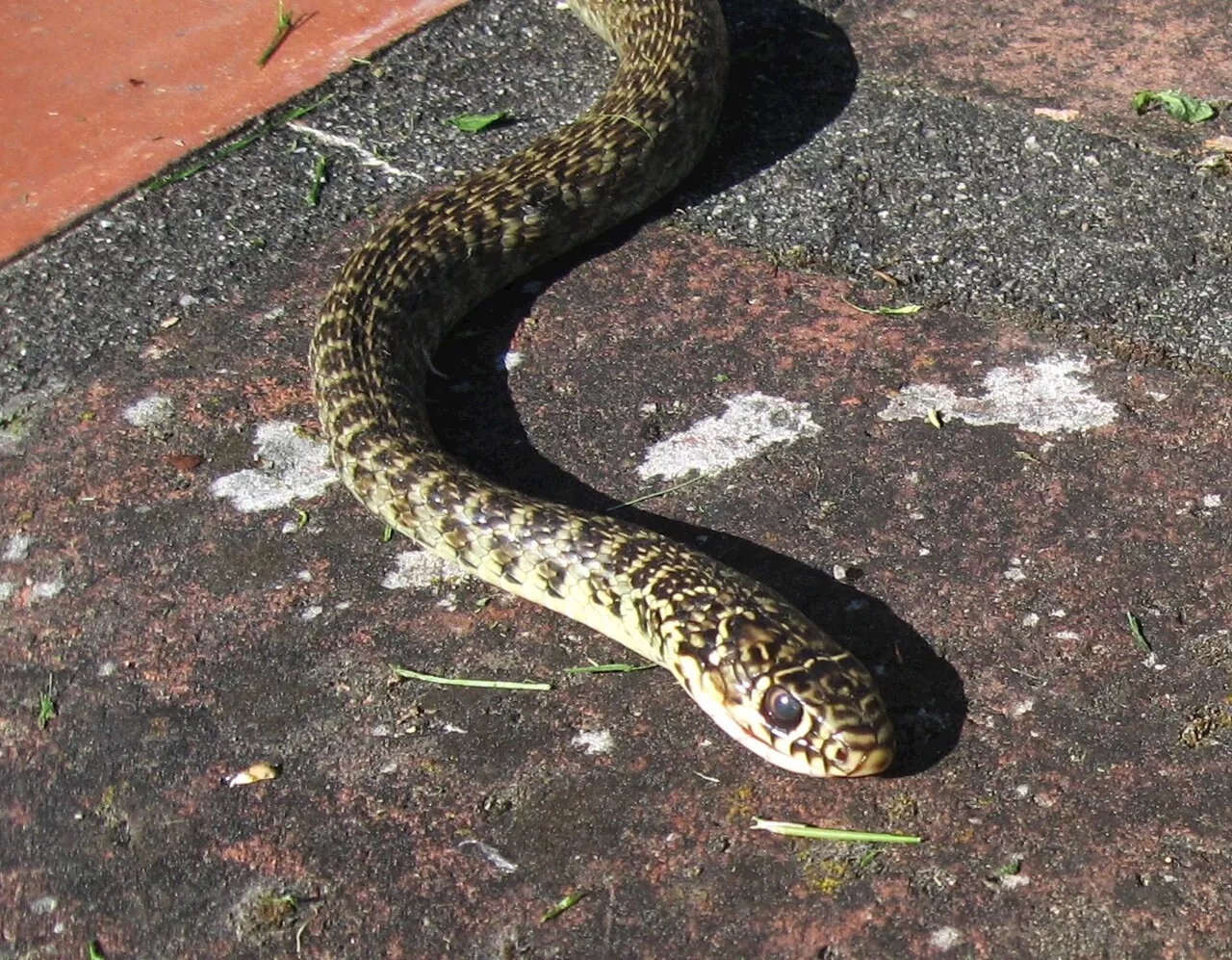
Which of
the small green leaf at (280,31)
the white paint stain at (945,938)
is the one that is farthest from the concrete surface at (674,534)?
the small green leaf at (280,31)

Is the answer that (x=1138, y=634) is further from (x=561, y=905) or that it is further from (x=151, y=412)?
(x=151, y=412)

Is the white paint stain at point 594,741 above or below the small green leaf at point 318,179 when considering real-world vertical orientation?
below

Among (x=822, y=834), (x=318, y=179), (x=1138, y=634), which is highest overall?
(x=318, y=179)

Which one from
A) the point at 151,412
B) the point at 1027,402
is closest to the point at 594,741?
the point at 1027,402

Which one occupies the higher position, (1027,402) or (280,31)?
(280,31)

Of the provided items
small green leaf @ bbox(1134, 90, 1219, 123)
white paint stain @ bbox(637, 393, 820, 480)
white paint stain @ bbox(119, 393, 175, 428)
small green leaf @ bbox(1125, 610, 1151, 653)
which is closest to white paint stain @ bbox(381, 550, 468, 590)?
white paint stain @ bbox(637, 393, 820, 480)

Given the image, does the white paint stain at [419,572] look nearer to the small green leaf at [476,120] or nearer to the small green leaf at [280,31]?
the small green leaf at [476,120]
